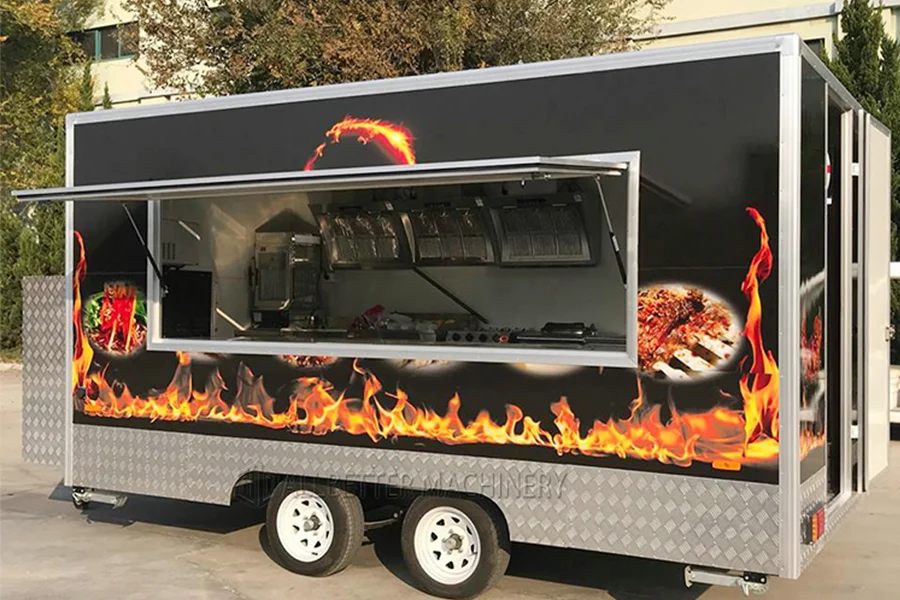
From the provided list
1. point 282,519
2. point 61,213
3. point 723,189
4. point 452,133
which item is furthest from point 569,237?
point 61,213

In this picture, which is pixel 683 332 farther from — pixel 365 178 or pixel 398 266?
pixel 398 266

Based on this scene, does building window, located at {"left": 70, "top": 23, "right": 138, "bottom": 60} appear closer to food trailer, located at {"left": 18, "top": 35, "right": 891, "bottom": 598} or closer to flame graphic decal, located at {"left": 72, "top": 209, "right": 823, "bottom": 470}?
food trailer, located at {"left": 18, "top": 35, "right": 891, "bottom": 598}

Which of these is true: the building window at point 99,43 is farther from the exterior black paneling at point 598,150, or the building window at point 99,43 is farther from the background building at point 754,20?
the exterior black paneling at point 598,150

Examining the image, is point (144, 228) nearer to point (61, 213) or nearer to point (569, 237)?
point (569, 237)

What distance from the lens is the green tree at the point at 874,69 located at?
Result: 39.0 ft

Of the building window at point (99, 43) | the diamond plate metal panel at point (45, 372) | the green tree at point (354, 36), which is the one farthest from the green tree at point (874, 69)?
the building window at point (99, 43)

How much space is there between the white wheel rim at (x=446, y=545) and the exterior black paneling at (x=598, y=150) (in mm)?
413

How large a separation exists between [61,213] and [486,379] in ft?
53.4

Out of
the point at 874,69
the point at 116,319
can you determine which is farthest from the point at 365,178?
the point at 874,69

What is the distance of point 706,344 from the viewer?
4.63m

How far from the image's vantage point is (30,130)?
20.1 meters

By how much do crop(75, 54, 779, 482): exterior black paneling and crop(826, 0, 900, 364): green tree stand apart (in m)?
8.11

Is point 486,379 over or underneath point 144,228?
underneath

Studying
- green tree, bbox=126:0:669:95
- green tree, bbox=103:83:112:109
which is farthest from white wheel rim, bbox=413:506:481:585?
green tree, bbox=103:83:112:109
